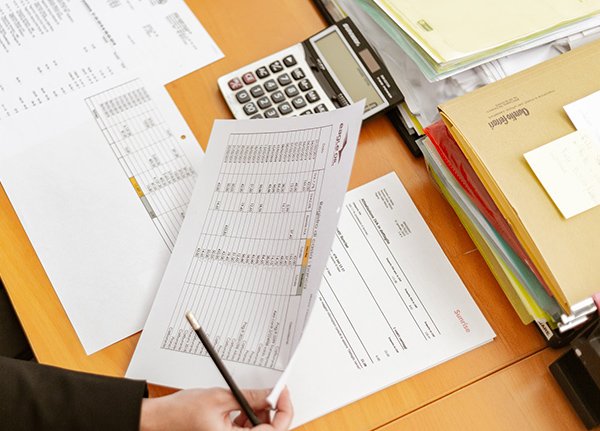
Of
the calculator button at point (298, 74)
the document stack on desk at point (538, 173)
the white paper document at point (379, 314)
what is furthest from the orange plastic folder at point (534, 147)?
the calculator button at point (298, 74)

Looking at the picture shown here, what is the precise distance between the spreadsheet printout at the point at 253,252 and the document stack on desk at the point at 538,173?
14 centimetres

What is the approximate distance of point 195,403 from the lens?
1.72 feet

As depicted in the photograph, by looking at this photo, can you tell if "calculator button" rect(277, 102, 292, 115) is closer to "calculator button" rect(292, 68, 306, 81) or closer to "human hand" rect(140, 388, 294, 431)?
"calculator button" rect(292, 68, 306, 81)

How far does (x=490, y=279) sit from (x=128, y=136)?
0.52 m

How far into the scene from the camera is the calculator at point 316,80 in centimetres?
72

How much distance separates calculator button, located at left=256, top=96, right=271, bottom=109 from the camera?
72 centimetres

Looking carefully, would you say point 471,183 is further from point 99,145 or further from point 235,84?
point 99,145

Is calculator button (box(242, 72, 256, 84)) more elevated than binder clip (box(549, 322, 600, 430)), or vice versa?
calculator button (box(242, 72, 256, 84))

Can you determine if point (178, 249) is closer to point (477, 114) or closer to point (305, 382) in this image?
point (305, 382)

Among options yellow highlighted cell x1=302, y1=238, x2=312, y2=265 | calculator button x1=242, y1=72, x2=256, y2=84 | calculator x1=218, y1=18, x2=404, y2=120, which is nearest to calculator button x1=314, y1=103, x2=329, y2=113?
calculator x1=218, y1=18, x2=404, y2=120

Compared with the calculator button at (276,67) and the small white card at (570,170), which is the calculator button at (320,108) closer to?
the calculator button at (276,67)

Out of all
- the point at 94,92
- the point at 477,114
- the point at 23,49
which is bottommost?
the point at 477,114

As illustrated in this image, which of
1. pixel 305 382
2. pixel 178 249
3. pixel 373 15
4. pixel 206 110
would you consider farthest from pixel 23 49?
pixel 305 382

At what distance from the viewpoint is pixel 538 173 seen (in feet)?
1.91
